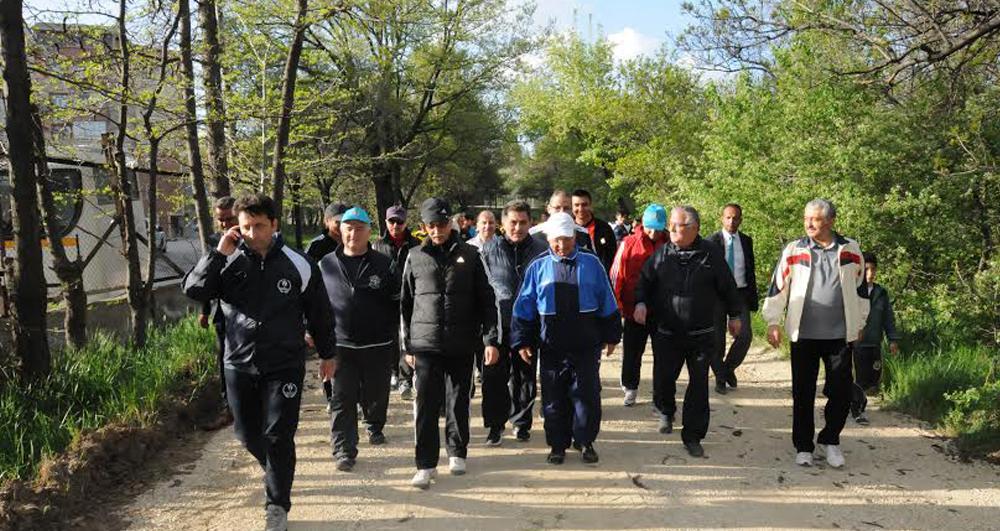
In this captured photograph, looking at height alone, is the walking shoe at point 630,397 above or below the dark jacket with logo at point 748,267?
below

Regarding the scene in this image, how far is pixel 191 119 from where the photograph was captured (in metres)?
7.06

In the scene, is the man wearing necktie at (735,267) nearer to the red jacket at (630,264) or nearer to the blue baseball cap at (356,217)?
the red jacket at (630,264)

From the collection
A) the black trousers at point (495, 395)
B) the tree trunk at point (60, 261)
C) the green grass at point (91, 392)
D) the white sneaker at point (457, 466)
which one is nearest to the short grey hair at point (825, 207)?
the black trousers at point (495, 395)

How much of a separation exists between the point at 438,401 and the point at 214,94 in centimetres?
522

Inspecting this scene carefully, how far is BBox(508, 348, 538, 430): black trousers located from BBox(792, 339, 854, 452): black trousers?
1869 millimetres

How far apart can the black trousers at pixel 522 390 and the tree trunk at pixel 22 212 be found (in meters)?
3.64

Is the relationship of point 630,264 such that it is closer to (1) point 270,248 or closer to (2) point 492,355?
(2) point 492,355

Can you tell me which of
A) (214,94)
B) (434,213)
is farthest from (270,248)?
(214,94)

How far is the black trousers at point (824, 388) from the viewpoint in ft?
15.2

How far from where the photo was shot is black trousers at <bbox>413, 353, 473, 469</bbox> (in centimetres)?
441

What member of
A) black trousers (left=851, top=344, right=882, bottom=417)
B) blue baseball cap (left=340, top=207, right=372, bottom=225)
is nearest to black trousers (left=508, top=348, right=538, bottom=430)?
blue baseball cap (left=340, top=207, right=372, bottom=225)

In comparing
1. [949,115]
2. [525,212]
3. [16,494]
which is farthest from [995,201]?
[16,494]

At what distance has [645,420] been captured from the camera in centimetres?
580

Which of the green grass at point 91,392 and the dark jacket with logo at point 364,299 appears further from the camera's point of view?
the dark jacket with logo at point 364,299
